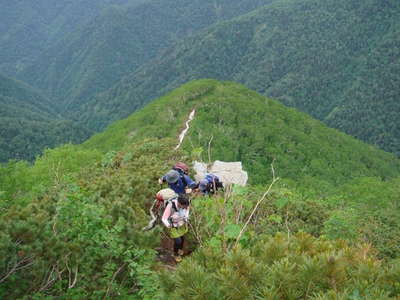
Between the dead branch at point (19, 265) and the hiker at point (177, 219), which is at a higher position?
the dead branch at point (19, 265)

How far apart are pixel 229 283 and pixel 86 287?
3312mm

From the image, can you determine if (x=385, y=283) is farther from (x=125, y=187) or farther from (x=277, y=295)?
(x=125, y=187)

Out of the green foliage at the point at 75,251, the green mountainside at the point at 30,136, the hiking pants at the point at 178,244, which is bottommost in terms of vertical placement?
the green mountainside at the point at 30,136

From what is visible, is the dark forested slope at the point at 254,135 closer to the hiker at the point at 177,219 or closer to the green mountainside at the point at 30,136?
the hiker at the point at 177,219

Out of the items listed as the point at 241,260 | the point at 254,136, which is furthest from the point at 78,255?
the point at 254,136

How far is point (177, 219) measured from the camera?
8914 mm

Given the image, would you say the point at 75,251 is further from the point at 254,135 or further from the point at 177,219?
the point at 254,135

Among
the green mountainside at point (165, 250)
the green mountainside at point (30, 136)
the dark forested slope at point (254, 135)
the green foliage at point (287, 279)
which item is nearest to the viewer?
the green foliage at point (287, 279)

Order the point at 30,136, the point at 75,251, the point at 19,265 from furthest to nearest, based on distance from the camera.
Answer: the point at 30,136 → the point at 75,251 → the point at 19,265

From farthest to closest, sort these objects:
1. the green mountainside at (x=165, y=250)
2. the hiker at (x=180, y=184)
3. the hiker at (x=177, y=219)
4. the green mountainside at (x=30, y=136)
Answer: the green mountainside at (x=30, y=136)
the hiker at (x=180, y=184)
the hiker at (x=177, y=219)
the green mountainside at (x=165, y=250)

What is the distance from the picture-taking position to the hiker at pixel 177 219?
890 centimetres

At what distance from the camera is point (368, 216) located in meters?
21.2

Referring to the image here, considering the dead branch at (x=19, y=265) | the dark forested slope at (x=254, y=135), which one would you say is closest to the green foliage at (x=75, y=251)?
the dead branch at (x=19, y=265)

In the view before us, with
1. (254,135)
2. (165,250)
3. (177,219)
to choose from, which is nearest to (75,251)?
(177,219)
